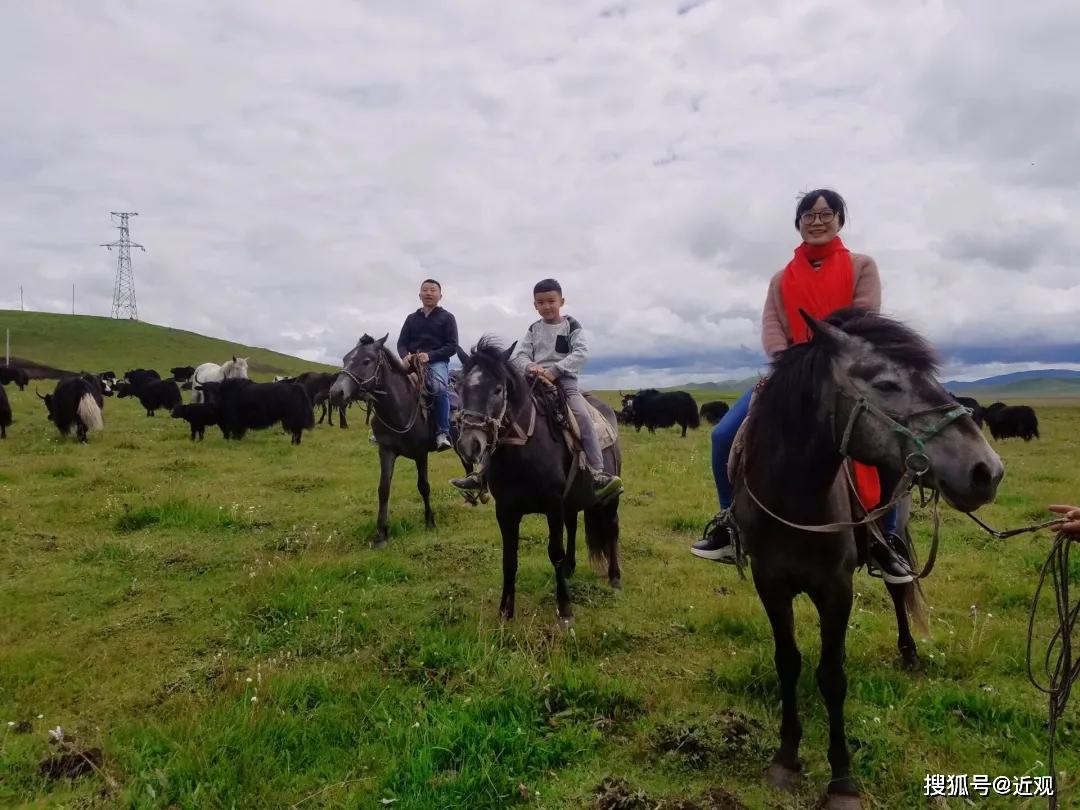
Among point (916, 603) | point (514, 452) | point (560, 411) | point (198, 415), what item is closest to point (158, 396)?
point (198, 415)

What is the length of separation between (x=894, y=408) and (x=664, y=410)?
25.5 metres

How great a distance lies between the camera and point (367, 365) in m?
8.75

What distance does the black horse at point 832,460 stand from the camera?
105 inches

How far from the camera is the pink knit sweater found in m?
3.94

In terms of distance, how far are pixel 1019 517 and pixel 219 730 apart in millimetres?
12253

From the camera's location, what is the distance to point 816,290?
3.99m

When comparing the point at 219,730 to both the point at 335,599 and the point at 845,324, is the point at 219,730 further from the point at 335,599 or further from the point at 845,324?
the point at 845,324

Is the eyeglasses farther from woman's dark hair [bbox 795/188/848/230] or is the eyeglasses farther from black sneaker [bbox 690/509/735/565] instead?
black sneaker [bbox 690/509/735/565]

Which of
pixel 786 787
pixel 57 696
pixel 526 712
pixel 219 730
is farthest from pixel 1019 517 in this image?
pixel 57 696

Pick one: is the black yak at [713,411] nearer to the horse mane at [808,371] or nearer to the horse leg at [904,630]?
the horse leg at [904,630]

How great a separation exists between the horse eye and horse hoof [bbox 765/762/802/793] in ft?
7.62

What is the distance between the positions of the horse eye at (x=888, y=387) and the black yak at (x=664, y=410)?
985 inches

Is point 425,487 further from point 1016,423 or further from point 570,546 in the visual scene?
point 1016,423

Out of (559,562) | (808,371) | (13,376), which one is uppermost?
(13,376)
